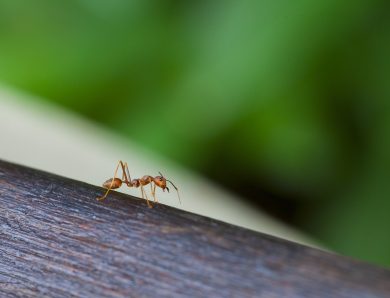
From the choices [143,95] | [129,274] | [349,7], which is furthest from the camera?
[143,95]

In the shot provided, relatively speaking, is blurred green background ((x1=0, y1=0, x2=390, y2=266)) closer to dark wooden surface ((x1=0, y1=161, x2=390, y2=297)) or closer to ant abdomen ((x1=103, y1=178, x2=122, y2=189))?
ant abdomen ((x1=103, y1=178, x2=122, y2=189))

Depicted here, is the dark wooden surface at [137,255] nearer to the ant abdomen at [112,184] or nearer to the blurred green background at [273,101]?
the ant abdomen at [112,184]

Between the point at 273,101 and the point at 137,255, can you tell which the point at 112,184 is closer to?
the point at 137,255

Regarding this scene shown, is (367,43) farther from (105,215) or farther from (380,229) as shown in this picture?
(105,215)

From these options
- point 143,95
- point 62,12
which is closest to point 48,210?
point 143,95

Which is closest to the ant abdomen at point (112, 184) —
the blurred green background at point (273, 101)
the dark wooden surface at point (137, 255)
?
the dark wooden surface at point (137, 255)

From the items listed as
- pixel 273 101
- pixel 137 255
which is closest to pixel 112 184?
pixel 137 255

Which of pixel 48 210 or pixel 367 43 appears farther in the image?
pixel 367 43
